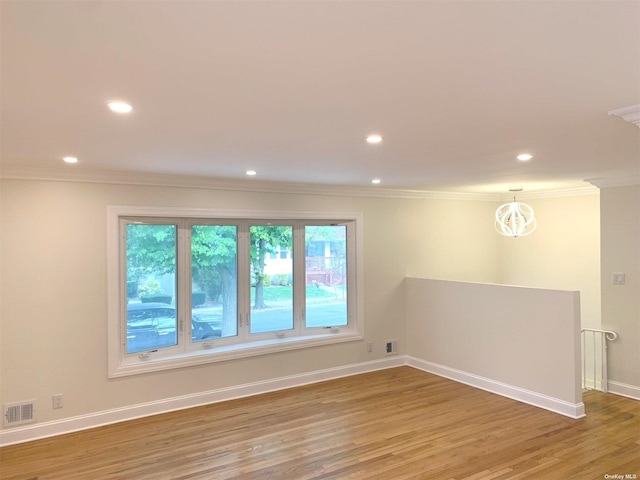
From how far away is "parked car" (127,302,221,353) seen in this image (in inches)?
170

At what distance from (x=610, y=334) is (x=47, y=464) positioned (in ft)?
17.9

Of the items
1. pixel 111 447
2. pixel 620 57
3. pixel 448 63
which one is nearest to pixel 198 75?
pixel 448 63

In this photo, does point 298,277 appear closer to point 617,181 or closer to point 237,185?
point 237,185

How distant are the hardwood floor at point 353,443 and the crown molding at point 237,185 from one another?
223cm

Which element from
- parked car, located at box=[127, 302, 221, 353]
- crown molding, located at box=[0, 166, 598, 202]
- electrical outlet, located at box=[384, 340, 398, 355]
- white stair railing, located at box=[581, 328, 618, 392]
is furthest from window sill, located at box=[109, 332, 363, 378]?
white stair railing, located at box=[581, 328, 618, 392]

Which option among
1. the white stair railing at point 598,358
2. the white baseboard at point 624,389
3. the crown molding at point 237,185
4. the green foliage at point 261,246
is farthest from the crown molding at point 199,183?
the white baseboard at point 624,389

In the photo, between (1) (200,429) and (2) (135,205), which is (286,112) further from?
(1) (200,429)

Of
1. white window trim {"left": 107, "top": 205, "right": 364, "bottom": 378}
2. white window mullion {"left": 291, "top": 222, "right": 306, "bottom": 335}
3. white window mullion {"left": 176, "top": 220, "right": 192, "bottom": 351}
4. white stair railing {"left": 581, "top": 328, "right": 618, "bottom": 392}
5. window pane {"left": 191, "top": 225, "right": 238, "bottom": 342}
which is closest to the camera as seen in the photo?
white window trim {"left": 107, "top": 205, "right": 364, "bottom": 378}

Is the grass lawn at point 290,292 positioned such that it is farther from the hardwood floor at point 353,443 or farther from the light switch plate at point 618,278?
the light switch plate at point 618,278

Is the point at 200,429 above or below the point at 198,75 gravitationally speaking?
below

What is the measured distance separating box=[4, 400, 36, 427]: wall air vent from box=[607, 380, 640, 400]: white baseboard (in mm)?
5686

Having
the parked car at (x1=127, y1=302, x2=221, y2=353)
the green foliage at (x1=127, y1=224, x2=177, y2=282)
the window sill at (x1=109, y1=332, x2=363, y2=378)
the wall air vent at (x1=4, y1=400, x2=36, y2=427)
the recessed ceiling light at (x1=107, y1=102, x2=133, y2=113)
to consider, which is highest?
the recessed ceiling light at (x1=107, y1=102, x2=133, y2=113)

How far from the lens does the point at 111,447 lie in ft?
11.8

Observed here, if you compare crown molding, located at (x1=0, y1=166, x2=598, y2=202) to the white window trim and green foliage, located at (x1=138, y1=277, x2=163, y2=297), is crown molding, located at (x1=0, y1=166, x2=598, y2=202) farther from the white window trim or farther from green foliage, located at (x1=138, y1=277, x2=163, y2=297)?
green foliage, located at (x1=138, y1=277, x2=163, y2=297)
